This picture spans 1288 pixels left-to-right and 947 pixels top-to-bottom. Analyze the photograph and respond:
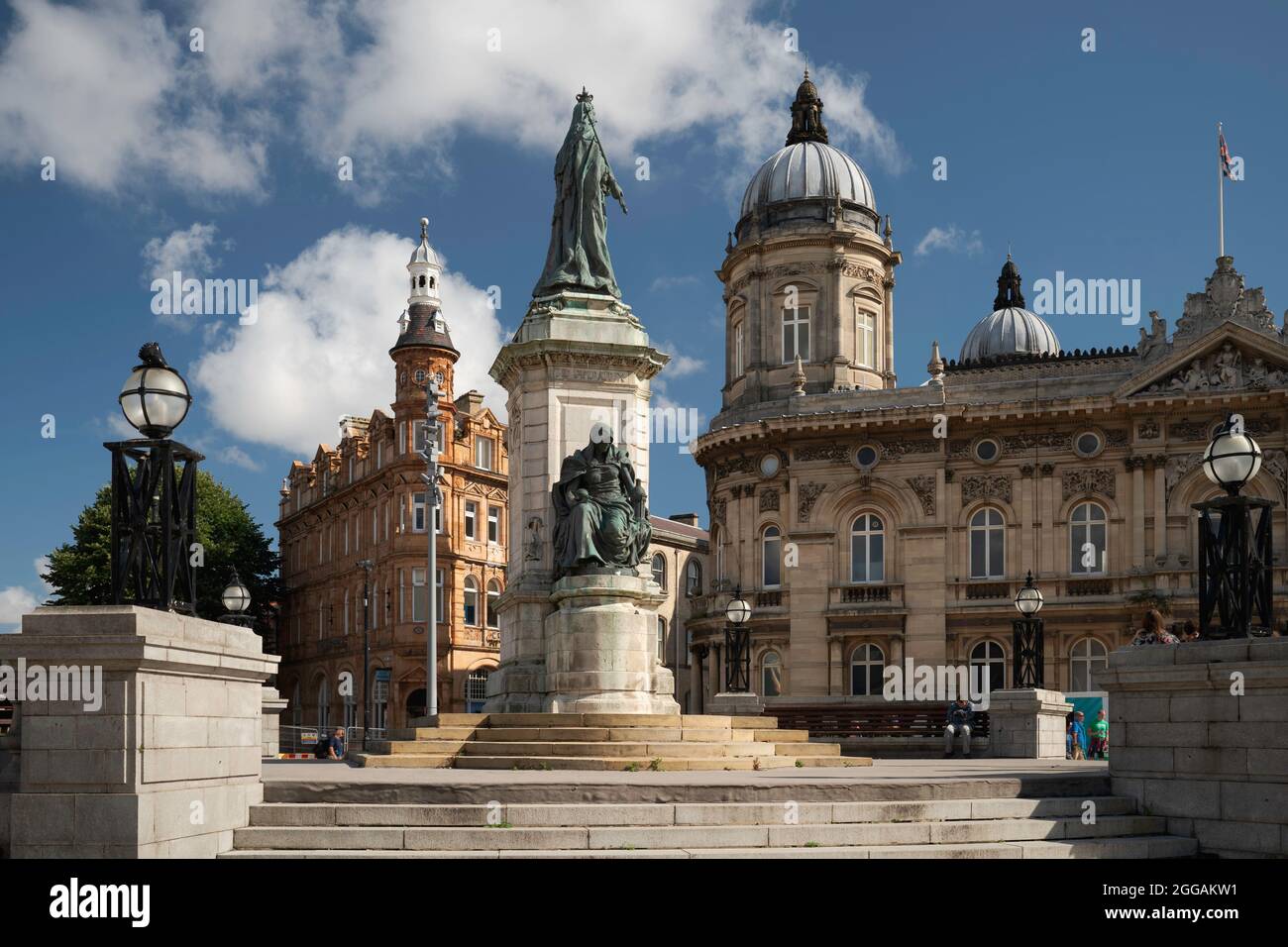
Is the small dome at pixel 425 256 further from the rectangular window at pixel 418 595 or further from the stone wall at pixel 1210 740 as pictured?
the stone wall at pixel 1210 740

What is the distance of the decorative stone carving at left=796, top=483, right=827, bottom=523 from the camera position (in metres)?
52.8

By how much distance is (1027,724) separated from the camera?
91.8 feet

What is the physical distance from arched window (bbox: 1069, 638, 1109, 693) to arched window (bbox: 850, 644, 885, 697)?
6.58 metres

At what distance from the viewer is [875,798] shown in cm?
1391

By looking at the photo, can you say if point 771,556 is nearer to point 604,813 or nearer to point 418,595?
point 418,595

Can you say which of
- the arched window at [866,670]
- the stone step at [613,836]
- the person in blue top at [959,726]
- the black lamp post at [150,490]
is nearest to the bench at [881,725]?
the person in blue top at [959,726]

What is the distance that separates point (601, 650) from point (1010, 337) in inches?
1983

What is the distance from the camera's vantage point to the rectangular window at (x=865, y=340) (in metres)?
56.6

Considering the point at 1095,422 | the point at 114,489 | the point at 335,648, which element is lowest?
the point at 335,648

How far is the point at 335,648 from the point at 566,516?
4784cm

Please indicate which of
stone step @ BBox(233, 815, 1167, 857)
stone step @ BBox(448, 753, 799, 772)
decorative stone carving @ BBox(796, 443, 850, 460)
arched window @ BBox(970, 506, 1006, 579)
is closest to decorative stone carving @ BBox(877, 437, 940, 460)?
decorative stone carving @ BBox(796, 443, 850, 460)
